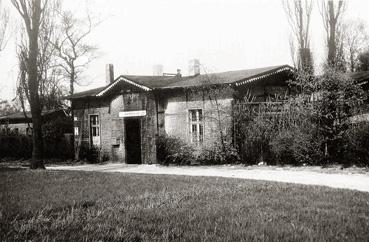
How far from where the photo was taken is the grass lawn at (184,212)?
6.69 metres

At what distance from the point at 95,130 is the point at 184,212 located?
19.5m

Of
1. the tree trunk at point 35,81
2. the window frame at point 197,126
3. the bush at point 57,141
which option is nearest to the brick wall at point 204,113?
the window frame at point 197,126

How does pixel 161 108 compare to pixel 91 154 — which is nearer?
pixel 161 108

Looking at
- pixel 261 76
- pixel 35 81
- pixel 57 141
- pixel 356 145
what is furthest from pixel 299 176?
pixel 57 141

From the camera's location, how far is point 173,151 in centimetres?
2167

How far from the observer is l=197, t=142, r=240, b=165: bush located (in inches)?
776

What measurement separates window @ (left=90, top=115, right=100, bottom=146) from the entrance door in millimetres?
2576

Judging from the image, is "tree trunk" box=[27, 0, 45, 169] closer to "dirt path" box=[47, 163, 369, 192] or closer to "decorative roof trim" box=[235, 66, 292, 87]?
"dirt path" box=[47, 163, 369, 192]

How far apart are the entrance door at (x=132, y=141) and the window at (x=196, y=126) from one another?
385cm

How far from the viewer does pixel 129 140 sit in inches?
985

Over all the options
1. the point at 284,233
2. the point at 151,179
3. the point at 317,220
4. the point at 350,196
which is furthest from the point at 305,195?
the point at 151,179

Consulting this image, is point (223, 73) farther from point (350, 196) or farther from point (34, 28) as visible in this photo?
point (350, 196)

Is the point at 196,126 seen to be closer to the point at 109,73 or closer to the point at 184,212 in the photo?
the point at 109,73

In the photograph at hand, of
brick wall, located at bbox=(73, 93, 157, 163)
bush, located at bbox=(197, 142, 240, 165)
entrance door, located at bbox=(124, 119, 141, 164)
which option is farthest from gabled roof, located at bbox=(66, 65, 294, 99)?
bush, located at bbox=(197, 142, 240, 165)
